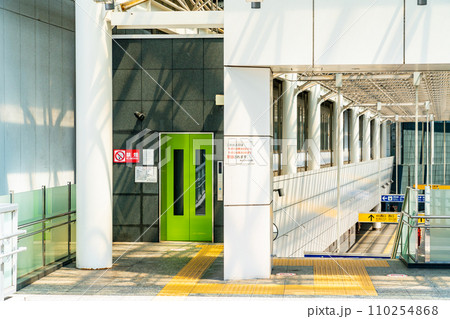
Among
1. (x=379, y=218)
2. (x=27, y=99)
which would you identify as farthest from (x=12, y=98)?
(x=379, y=218)

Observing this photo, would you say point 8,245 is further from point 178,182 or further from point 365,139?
point 365,139

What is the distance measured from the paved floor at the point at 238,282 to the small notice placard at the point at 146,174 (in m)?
2.61

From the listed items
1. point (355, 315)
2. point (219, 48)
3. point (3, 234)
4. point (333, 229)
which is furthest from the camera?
point (333, 229)

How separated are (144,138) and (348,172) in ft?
40.3

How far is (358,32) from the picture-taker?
877cm

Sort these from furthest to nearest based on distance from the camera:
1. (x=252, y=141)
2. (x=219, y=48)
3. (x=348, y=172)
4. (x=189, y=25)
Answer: (x=348, y=172) < (x=219, y=48) < (x=189, y=25) < (x=252, y=141)

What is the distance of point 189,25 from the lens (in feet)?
32.4

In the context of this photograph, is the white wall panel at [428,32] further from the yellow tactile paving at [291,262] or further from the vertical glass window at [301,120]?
the vertical glass window at [301,120]

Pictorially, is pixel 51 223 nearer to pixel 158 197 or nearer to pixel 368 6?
pixel 158 197

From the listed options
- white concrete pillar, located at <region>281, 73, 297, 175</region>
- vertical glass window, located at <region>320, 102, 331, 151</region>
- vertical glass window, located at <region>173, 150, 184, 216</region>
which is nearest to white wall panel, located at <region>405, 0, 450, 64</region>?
vertical glass window, located at <region>173, 150, 184, 216</region>

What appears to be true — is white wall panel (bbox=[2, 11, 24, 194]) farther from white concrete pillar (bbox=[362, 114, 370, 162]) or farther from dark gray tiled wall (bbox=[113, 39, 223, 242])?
white concrete pillar (bbox=[362, 114, 370, 162])

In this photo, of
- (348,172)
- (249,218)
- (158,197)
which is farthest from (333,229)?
(249,218)

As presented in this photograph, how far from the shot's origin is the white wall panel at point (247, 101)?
29.6 feet

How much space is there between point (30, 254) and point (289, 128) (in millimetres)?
8860
